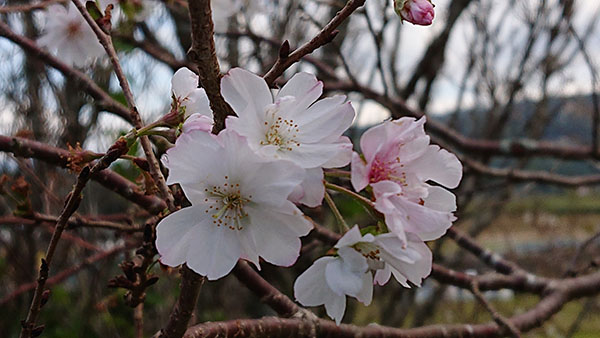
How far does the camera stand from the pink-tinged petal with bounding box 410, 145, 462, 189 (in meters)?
0.52

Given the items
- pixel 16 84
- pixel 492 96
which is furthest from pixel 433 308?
pixel 16 84

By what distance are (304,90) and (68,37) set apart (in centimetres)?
96

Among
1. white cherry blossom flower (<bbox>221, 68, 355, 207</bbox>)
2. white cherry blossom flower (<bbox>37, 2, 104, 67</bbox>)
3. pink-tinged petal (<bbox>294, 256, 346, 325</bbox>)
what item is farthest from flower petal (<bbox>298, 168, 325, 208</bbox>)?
white cherry blossom flower (<bbox>37, 2, 104, 67</bbox>)

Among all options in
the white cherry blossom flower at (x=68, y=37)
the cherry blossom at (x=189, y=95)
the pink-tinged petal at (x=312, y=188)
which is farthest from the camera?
the white cherry blossom flower at (x=68, y=37)

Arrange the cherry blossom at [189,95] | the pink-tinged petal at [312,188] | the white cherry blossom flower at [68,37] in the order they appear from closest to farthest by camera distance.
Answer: the pink-tinged petal at [312,188] < the cherry blossom at [189,95] < the white cherry blossom flower at [68,37]

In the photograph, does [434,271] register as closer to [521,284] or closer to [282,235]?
[521,284]

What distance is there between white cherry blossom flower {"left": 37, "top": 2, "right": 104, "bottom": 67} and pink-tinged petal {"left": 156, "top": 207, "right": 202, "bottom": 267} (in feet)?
2.88

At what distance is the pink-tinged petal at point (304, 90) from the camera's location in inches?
20.2

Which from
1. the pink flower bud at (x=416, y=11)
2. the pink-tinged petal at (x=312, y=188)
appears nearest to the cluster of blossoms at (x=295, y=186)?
the pink-tinged petal at (x=312, y=188)

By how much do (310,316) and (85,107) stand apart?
231 centimetres

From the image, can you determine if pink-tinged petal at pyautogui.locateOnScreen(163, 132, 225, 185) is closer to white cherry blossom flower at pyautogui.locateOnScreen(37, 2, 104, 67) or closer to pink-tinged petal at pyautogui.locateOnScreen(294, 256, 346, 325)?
pink-tinged petal at pyautogui.locateOnScreen(294, 256, 346, 325)

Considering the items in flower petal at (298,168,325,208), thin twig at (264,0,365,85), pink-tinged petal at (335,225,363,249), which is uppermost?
thin twig at (264,0,365,85)

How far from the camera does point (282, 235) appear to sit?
1.59 feet

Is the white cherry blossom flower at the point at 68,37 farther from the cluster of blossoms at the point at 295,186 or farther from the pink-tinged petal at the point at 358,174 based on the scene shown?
the pink-tinged petal at the point at 358,174
